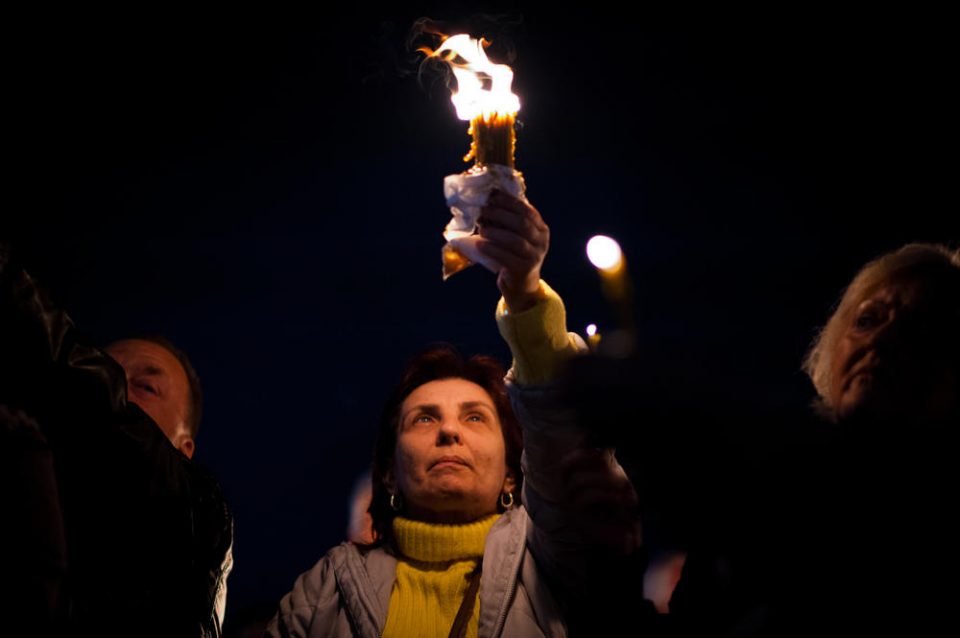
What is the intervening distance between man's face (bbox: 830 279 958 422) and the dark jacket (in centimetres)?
153

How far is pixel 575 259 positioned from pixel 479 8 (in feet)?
6.19

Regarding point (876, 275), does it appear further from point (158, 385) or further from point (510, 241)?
point (158, 385)

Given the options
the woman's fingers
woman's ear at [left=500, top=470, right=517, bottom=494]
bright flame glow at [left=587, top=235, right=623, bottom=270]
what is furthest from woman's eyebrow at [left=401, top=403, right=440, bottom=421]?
bright flame glow at [left=587, top=235, right=623, bottom=270]

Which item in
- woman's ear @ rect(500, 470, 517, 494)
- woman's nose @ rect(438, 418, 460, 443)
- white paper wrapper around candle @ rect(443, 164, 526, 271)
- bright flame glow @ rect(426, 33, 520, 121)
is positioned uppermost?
bright flame glow @ rect(426, 33, 520, 121)

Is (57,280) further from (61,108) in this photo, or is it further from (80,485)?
(80,485)

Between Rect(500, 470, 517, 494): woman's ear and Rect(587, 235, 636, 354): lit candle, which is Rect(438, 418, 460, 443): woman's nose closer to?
Rect(500, 470, 517, 494): woman's ear

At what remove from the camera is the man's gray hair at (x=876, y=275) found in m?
2.31

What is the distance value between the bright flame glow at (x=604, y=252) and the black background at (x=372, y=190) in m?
0.09

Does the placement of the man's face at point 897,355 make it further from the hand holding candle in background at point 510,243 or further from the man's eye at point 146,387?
the man's eye at point 146,387

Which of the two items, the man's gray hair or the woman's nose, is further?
the woman's nose

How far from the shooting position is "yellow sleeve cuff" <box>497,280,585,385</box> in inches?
87.0

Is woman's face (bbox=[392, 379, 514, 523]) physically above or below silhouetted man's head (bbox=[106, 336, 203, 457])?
below

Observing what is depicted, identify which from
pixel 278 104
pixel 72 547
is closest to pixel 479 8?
pixel 278 104

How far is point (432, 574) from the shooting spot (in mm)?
2641
